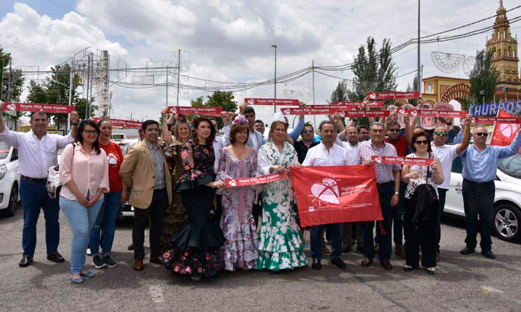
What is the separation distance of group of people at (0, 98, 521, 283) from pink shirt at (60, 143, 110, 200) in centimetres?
1

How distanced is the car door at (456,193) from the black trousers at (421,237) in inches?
121

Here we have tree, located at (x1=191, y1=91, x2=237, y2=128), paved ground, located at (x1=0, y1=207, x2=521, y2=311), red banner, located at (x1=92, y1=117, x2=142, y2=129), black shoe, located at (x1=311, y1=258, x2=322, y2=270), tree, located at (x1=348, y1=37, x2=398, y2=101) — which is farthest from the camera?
tree, located at (x1=191, y1=91, x2=237, y2=128)

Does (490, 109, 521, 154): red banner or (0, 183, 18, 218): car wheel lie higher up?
(490, 109, 521, 154): red banner

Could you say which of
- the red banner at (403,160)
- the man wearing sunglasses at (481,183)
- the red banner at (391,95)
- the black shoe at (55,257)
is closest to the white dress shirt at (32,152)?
the black shoe at (55,257)

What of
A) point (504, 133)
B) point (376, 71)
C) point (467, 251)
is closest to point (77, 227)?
point (467, 251)

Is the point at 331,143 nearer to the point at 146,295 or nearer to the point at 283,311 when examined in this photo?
the point at 283,311

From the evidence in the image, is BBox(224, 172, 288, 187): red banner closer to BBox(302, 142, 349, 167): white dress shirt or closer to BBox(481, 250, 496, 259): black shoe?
BBox(302, 142, 349, 167): white dress shirt

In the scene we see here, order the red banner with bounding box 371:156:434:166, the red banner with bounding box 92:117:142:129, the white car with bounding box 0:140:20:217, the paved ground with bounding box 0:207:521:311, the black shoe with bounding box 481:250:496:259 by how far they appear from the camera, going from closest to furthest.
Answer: the paved ground with bounding box 0:207:521:311 < the red banner with bounding box 371:156:434:166 < the black shoe with bounding box 481:250:496:259 < the red banner with bounding box 92:117:142:129 < the white car with bounding box 0:140:20:217

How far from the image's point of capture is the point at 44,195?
17.7ft

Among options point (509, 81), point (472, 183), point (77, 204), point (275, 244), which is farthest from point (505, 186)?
point (509, 81)

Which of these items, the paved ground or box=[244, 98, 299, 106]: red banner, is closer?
the paved ground

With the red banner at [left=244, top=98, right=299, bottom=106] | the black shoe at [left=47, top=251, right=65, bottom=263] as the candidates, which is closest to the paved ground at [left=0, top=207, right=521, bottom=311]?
the black shoe at [left=47, top=251, right=65, bottom=263]

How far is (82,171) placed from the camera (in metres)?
4.74

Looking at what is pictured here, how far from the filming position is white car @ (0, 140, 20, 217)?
8.42 meters
